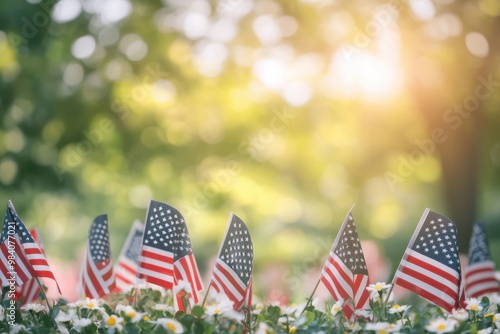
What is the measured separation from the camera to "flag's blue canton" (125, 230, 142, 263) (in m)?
5.63

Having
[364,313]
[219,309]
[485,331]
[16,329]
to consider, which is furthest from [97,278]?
[485,331]

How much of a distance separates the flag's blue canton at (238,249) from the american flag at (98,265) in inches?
45.6

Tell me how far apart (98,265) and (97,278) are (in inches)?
3.6

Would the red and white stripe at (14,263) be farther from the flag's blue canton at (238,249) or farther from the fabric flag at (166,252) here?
the flag's blue canton at (238,249)

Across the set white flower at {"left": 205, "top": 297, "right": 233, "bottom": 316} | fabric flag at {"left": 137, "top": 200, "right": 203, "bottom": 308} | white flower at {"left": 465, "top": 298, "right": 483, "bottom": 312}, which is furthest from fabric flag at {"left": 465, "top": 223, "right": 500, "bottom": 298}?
white flower at {"left": 205, "top": 297, "right": 233, "bottom": 316}

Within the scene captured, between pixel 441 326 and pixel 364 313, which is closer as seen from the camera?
pixel 441 326

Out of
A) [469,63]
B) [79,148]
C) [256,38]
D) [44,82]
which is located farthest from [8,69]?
[469,63]

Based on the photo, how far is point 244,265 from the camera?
4.11 metres

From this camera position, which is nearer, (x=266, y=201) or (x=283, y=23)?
(x=283, y=23)

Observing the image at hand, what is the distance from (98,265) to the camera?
194 inches

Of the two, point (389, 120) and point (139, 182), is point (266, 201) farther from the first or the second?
point (389, 120)

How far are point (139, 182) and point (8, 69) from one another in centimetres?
442

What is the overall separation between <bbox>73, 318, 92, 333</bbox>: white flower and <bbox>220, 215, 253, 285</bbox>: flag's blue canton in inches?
37.4

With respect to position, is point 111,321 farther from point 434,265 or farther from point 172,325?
point 434,265
